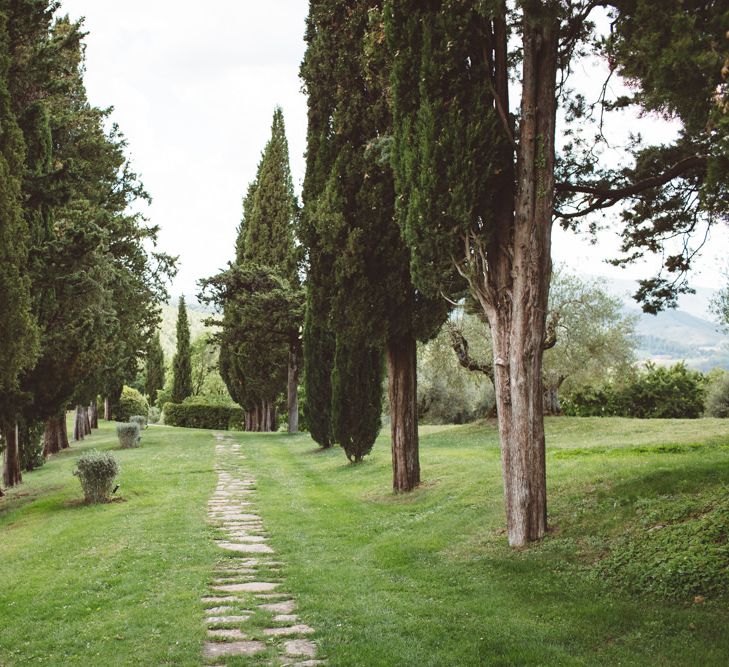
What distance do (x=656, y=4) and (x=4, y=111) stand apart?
12.1m

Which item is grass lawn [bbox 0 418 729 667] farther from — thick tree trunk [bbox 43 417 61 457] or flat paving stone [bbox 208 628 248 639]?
thick tree trunk [bbox 43 417 61 457]

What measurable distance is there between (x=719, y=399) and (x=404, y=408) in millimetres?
21157

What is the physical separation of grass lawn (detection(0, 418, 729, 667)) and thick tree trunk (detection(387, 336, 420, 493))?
516mm

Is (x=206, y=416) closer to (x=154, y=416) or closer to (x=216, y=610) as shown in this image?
(x=154, y=416)

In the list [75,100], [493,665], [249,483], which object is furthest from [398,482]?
[75,100]

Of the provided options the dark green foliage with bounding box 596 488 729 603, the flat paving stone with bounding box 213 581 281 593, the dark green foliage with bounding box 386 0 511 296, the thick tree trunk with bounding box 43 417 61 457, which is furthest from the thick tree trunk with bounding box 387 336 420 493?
the thick tree trunk with bounding box 43 417 61 457

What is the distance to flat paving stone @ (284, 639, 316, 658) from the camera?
5355 mm

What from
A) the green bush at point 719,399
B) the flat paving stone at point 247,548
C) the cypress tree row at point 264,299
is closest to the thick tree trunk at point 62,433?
the cypress tree row at point 264,299

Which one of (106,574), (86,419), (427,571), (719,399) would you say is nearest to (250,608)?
(427,571)

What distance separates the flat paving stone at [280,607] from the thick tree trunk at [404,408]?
6.59m

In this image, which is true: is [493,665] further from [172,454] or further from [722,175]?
[172,454]

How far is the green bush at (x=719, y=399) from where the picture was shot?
28.7m

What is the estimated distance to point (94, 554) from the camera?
929 centimetres

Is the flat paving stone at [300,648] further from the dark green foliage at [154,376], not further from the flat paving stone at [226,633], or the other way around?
the dark green foliage at [154,376]
